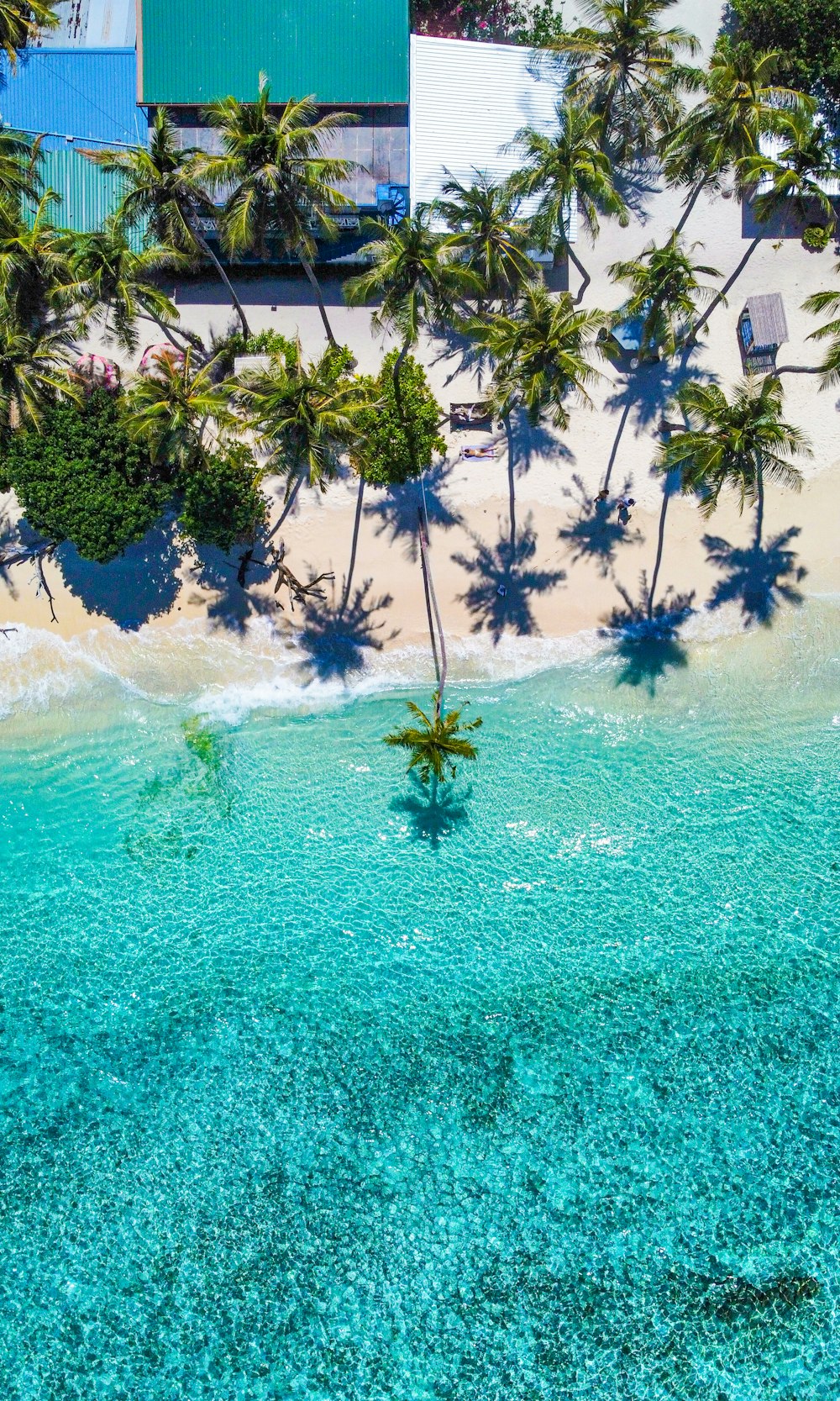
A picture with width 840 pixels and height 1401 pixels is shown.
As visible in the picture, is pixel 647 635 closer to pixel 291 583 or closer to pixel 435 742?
pixel 435 742

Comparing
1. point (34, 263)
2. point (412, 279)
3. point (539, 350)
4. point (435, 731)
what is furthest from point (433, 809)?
point (34, 263)

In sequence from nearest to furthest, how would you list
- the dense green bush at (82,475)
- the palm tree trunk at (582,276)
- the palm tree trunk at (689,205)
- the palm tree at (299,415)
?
the palm tree at (299,415)
the dense green bush at (82,475)
the palm tree trunk at (689,205)
the palm tree trunk at (582,276)

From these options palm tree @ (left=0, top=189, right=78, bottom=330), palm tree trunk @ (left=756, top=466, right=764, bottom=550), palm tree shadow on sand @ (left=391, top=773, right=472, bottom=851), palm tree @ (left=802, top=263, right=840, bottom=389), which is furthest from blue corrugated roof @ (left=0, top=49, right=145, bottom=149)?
palm tree trunk @ (left=756, top=466, right=764, bottom=550)

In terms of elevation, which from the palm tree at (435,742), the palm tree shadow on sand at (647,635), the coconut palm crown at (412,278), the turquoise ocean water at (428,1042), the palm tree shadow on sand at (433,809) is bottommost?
the turquoise ocean water at (428,1042)

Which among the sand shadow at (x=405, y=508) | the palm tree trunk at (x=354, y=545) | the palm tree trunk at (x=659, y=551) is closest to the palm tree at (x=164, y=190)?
the palm tree trunk at (x=354, y=545)

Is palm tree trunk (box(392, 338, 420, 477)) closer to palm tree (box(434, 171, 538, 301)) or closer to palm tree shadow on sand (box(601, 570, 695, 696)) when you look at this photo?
palm tree (box(434, 171, 538, 301))

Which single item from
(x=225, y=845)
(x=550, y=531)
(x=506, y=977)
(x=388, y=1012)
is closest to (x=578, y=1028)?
(x=506, y=977)

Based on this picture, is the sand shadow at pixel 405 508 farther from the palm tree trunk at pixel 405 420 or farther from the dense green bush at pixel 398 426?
the palm tree trunk at pixel 405 420
